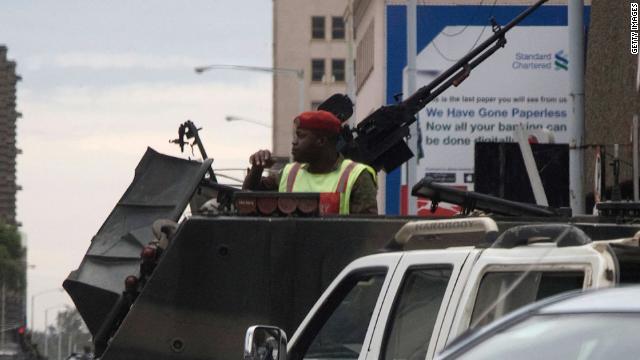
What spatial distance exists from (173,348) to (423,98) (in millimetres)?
5225

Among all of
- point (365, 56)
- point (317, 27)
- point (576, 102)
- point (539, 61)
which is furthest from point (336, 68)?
point (576, 102)

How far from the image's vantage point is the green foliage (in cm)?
13738

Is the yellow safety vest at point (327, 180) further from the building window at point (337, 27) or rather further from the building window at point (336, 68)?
the building window at point (336, 68)

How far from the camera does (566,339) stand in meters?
4.23

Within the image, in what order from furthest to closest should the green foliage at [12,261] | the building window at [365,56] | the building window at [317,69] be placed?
the green foliage at [12,261] → the building window at [317,69] → the building window at [365,56]

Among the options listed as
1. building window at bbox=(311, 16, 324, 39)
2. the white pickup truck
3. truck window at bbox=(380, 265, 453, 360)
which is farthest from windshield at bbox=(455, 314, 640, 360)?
building window at bbox=(311, 16, 324, 39)

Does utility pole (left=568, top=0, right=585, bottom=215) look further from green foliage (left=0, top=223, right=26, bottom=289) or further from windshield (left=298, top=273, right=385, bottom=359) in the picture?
green foliage (left=0, top=223, right=26, bottom=289)

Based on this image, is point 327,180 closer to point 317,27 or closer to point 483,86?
point 483,86

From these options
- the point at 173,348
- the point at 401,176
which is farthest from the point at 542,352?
the point at 401,176

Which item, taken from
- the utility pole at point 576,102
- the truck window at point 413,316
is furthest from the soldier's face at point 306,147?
the utility pole at point 576,102

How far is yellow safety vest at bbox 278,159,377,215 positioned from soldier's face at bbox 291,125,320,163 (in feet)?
0.39

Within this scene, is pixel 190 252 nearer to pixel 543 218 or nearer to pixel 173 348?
pixel 173 348

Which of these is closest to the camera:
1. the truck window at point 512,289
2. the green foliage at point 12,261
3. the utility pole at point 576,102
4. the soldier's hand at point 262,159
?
the truck window at point 512,289

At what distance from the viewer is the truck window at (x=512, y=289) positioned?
592 centimetres
